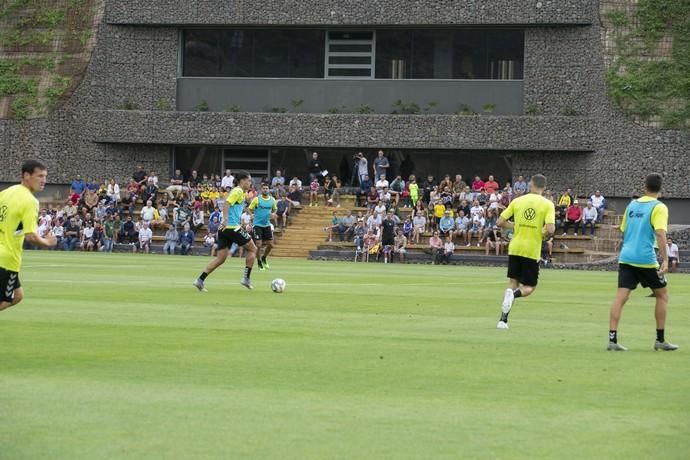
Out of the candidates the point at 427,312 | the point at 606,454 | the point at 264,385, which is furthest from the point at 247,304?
the point at 606,454

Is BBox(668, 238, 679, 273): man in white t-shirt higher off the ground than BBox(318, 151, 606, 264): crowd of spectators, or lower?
lower

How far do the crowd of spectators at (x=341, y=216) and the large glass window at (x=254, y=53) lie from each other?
4831mm

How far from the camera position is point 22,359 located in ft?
40.9

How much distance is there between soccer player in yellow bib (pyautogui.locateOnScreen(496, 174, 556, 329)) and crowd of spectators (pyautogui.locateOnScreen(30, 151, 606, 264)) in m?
28.2

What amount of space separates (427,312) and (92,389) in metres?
9.83

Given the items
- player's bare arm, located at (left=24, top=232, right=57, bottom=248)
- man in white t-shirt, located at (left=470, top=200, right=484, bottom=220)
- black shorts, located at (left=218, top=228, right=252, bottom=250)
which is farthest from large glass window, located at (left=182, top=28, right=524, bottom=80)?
player's bare arm, located at (left=24, top=232, right=57, bottom=248)

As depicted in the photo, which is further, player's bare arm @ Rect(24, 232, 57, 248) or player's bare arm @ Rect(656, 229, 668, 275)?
player's bare arm @ Rect(656, 229, 668, 275)

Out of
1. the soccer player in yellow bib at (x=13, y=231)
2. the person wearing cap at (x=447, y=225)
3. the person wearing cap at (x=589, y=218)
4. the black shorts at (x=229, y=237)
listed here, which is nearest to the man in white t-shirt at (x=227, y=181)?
the person wearing cap at (x=447, y=225)

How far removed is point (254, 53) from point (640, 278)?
4421 cm

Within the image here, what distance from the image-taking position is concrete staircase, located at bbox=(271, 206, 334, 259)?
47750 mm

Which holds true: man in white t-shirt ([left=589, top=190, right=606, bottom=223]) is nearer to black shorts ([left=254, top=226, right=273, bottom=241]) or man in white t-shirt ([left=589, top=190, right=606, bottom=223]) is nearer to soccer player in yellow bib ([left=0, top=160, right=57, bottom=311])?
black shorts ([left=254, top=226, right=273, bottom=241])

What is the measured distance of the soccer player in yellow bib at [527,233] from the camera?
1702 cm

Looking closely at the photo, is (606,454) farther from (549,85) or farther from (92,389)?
(549,85)

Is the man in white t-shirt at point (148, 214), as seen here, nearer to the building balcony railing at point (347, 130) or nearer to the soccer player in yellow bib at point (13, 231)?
the building balcony railing at point (347, 130)
